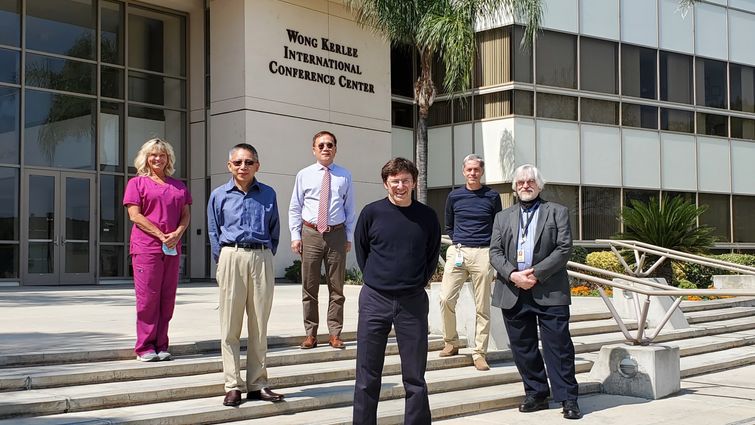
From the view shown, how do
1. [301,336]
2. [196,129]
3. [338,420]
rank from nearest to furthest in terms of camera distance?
[338,420], [301,336], [196,129]

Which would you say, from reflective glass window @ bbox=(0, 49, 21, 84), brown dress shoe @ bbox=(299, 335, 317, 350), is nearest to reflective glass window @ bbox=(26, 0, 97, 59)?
reflective glass window @ bbox=(0, 49, 21, 84)

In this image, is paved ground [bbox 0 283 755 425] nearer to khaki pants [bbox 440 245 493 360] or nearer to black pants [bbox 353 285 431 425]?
khaki pants [bbox 440 245 493 360]

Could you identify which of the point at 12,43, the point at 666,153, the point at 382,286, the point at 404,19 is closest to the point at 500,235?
the point at 382,286

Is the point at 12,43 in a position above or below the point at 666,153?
above

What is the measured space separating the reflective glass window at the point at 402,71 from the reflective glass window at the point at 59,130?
8.44m

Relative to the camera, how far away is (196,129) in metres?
22.3

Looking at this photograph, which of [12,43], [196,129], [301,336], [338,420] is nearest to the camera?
[338,420]

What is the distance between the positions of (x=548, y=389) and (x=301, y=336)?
2.61m

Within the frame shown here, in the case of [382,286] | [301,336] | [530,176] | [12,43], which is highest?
[12,43]

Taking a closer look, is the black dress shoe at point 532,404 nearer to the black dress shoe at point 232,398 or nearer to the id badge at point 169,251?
the black dress shoe at point 232,398

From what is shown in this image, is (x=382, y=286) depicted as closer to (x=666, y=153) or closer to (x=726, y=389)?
(x=726, y=389)

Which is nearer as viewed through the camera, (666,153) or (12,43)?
(12,43)

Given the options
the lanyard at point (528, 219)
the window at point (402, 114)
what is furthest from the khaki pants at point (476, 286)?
the window at point (402, 114)

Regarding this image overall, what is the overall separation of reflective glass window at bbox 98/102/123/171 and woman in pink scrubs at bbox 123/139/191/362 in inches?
551
